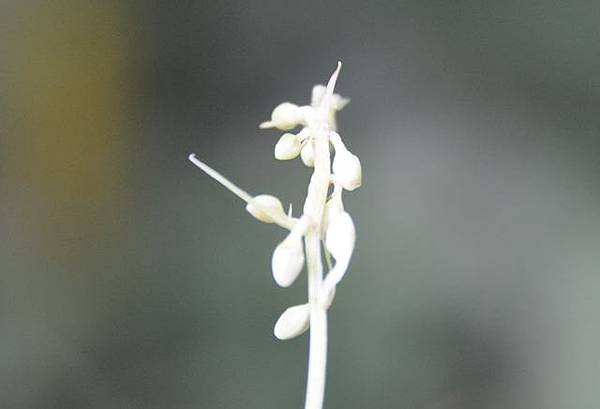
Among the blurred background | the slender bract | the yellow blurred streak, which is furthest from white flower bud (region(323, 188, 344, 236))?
the yellow blurred streak

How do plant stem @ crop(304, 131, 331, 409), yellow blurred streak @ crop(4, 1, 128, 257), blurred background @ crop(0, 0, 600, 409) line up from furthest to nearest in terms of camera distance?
1. yellow blurred streak @ crop(4, 1, 128, 257)
2. blurred background @ crop(0, 0, 600, 409)
3. plant stem @ crop(304, 131, 331, 409)

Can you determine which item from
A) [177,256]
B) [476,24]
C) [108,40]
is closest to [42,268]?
[177,256]

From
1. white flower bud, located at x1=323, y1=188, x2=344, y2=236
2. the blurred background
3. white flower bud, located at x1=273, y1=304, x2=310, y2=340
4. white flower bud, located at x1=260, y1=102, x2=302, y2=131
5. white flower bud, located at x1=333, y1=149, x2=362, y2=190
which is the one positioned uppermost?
the blurred background

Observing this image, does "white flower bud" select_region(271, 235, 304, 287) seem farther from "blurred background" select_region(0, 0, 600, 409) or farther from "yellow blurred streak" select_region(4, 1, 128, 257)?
"yellow blurred streak" select_region(4, 1, 128, 257)

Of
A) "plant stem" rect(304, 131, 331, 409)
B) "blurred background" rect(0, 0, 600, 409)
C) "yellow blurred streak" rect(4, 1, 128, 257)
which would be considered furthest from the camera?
"yellow blurred streak" rect(4, 1, 128, 257)

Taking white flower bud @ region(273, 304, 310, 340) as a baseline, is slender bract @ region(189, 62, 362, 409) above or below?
above

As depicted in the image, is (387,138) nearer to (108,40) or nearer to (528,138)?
(528,138)

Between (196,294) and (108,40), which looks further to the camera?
(108,40)

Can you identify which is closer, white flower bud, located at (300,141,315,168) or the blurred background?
white flower bud, located at (300,141,315,168)
